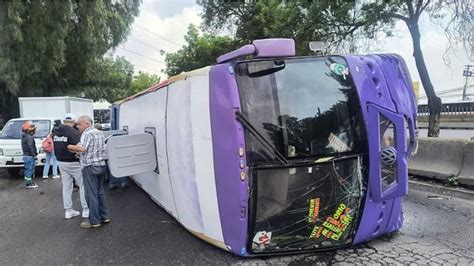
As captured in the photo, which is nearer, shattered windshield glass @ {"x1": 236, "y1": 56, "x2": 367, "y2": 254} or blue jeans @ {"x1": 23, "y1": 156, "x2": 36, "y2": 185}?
shattered windshield glass @ {"x1": 236, "y1": 56, "x2": 367, "y2": 254}

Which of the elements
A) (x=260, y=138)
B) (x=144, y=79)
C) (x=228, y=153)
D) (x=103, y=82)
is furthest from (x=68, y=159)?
(x=144, y=79)

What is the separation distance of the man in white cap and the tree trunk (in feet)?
30.1

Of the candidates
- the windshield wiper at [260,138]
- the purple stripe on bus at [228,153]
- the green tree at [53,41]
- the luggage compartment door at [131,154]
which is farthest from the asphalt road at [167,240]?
the green tree at [53,41]

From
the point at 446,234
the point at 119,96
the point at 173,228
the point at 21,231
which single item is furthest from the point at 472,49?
the point at 119,96

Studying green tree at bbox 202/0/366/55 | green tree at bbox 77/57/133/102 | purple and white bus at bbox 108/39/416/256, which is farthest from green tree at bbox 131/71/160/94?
purple and white bus at bbox 108/39/416/256

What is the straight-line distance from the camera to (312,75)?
4.40 metres

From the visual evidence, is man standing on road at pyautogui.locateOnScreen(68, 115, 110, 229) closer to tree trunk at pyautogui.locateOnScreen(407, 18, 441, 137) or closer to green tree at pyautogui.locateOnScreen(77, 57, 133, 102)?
tree trunk at pyautogui.locateOnScreen(407, 18, 441, 137)

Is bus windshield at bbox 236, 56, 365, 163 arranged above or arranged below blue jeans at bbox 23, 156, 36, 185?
above

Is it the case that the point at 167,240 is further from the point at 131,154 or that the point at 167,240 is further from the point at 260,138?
the point at 260,138

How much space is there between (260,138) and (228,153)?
349mm

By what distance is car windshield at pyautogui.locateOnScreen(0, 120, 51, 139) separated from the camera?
12.5 meters

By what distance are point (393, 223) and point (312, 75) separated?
2.05m

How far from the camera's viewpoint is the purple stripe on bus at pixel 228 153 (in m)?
4.16

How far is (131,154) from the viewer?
21.7 ft
